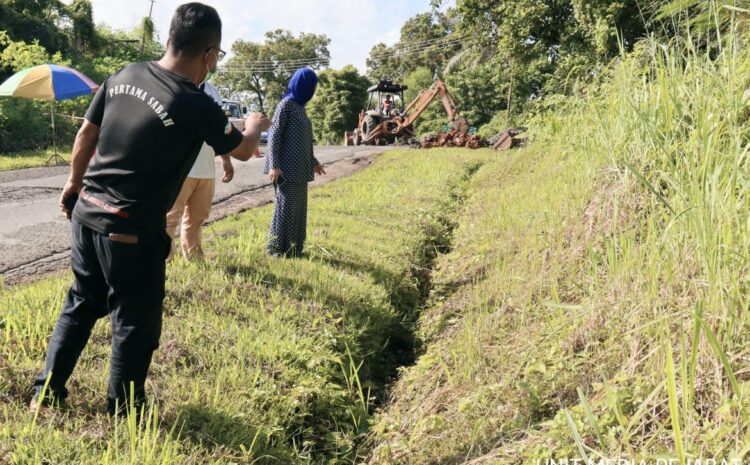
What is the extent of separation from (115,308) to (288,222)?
269cm

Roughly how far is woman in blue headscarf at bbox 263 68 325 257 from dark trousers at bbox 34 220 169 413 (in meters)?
2.54

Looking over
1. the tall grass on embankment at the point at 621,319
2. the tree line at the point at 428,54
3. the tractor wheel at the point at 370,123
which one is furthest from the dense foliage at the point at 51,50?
the tall grass on embankment at the point at 621,319

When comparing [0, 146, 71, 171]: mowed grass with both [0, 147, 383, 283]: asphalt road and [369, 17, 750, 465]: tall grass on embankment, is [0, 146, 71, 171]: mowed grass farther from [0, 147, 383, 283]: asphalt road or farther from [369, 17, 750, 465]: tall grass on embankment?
[369, 17, 750, 465]: tall grass on embankment

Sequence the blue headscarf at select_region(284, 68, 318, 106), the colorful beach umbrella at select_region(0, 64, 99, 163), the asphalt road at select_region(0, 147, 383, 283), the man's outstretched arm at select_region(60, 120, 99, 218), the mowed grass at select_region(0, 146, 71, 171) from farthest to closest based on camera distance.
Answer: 1. the mowed grass at select_region(0, 146, 71, 171)
2. the colorful beach umbrella at select_region(0, 64, 99, 163)
3. the asphalt road at select_region(0, 147, 383, 283)
4. the blue headscarf at select_region(284, 68, 318, 106)
5. the man's outstretched arm at select_region(60, 120, 99, 218)

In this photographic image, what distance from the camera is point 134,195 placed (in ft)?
7.96

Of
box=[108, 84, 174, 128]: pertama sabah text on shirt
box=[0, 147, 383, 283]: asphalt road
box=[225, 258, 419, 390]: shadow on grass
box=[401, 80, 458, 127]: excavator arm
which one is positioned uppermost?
box=[401, 80, 458, 127]: excavator arm

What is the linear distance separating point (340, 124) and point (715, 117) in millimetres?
41246

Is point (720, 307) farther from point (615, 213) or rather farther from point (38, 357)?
point (38, 357)

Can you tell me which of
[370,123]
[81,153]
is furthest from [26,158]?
[370,123]

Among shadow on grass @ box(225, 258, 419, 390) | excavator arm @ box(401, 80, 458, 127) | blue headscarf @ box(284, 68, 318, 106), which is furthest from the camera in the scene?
excavator arm @ box(401, 80, 458, 127)

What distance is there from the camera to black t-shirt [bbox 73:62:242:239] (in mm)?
2389

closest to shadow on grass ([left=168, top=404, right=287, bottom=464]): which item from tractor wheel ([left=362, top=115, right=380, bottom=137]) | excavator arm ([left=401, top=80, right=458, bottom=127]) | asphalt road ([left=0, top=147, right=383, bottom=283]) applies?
asphalt road ([left=0, top=147, right=383, bottom=283])

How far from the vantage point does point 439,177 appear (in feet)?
35.3

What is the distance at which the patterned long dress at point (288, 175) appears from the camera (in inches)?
201
